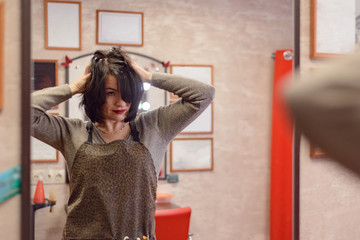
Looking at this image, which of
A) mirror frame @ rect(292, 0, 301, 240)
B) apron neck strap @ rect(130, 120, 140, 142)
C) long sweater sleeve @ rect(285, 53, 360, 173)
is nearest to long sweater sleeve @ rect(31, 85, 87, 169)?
apron neck strap @ rect(130, 120, 140, 142)

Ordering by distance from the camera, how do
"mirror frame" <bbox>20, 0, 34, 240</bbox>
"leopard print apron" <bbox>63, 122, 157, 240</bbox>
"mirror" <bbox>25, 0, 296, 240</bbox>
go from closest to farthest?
"mirror frame" <bbox>20, 0, 34, 240</bbox>, "leopard print apron" <bbox>63, 122, 157, 240</bbox>, "mirror" <bbox>25, 0, 296, 240</bbox>

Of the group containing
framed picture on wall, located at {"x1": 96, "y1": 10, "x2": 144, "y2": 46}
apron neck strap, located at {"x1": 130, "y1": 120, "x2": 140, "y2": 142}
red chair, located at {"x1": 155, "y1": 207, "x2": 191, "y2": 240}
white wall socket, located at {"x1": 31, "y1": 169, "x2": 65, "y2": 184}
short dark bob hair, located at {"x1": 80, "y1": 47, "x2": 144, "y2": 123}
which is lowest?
red chair, located at {"x1": 155, "y1": 207, "x2": 191, "y2": 240}

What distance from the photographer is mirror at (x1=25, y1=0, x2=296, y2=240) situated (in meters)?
2.75

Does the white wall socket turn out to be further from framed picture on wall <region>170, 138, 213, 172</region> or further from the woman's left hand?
the woman's left hand

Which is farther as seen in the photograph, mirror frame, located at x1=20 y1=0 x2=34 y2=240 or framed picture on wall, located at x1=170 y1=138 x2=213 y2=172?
framed picture on wall, located at x1=170 y1=138 x2=213 y2=172

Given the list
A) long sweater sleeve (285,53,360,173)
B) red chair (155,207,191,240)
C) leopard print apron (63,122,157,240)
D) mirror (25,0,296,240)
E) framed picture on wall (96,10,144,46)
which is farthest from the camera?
mirror (25,0,296,240)

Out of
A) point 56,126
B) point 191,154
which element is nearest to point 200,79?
point 191,154

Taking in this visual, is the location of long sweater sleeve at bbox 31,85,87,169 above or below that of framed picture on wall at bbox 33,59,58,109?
below

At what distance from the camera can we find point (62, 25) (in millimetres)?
2594

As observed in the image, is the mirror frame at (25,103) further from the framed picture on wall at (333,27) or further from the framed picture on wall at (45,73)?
the framed picture on wall at (45,73)

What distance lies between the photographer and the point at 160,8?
2727 millimetres

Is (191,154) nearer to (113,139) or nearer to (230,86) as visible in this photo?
(230,86)

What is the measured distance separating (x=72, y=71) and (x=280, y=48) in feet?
4.96

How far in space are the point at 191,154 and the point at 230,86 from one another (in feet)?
1.87
